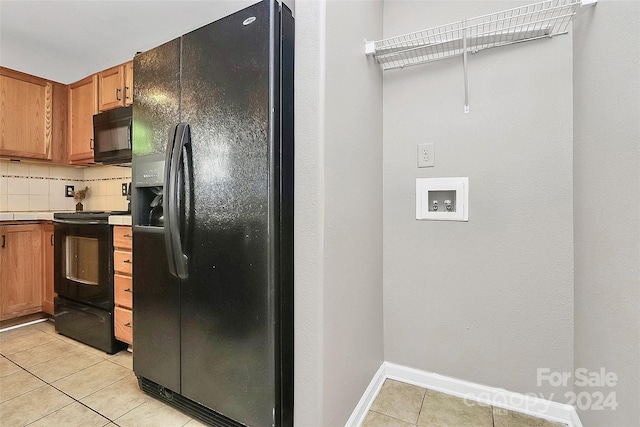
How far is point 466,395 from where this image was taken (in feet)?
5.33

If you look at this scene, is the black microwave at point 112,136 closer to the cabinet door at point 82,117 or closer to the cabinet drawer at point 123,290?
the cabinet door at point 82,117

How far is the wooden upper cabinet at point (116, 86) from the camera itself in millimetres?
2555

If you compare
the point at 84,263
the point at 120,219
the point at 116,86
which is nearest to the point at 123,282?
the point at 120,219

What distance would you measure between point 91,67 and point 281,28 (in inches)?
101

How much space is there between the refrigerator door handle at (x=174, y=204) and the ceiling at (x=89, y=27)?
37.0 inches

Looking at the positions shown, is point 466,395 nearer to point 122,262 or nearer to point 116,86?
point 122,262

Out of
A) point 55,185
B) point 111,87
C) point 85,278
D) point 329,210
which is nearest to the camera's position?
point 329,210

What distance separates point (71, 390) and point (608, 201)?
2673 mm

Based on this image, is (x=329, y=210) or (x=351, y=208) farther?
(x=351, y=208)

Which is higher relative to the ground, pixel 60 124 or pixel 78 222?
pixel 60 124

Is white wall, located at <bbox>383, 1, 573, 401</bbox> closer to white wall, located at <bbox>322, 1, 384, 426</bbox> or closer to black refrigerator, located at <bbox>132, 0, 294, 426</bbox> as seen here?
white wall, located at <bbox>322, 1, 384, 426</bbox>

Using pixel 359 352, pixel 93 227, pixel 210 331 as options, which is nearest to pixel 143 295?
pixel 210 331

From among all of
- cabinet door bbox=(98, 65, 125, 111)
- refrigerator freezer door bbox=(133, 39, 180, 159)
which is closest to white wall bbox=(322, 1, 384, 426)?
refrigerator freezer door bbox=(133, 39, 180, 159)

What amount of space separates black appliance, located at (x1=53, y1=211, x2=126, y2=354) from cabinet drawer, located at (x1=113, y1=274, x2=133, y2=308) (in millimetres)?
49
